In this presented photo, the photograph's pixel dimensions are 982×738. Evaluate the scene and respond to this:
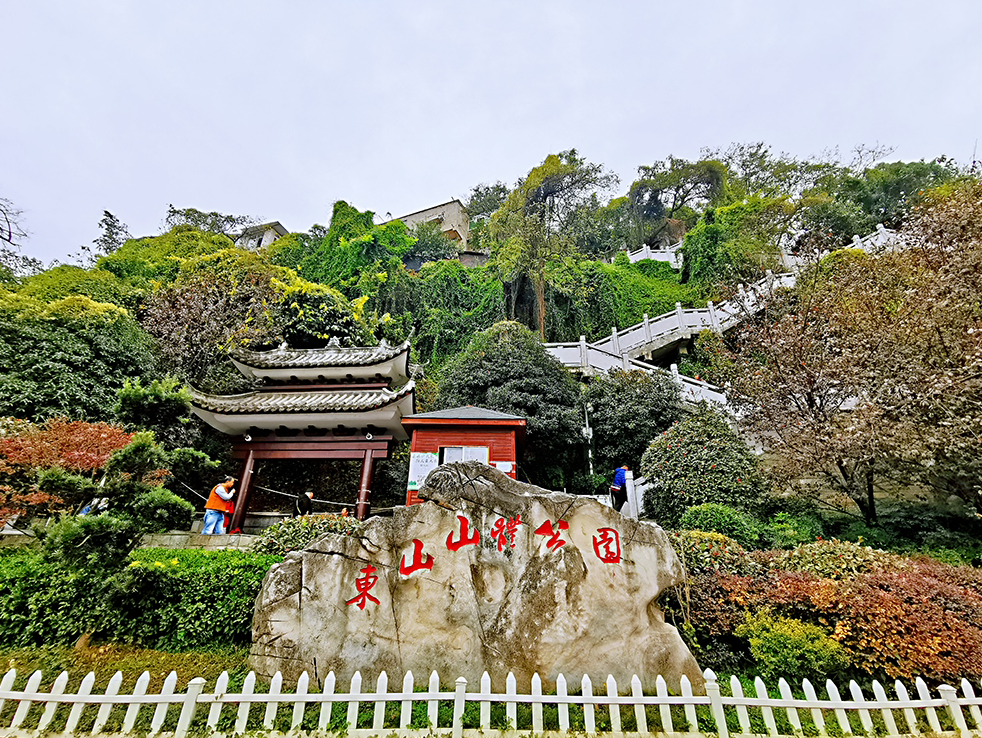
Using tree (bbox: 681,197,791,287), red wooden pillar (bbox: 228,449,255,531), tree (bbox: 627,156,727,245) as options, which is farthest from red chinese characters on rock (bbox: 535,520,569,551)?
tree (bbox: 627,156,727,245)

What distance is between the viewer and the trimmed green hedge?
466 centimetres

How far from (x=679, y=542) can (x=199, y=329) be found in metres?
12.8

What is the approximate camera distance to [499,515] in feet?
15.4

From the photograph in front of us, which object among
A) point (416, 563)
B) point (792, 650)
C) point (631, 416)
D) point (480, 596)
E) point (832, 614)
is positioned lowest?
point (792, 650)

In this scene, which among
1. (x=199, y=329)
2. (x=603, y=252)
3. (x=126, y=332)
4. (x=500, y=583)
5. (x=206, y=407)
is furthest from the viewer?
(x=603, y=252)

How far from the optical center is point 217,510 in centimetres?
812

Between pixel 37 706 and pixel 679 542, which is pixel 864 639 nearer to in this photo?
pixel 679 542

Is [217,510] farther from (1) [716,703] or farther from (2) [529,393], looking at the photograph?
(1) [716,703]

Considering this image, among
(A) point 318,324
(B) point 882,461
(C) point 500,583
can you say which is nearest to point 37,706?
(C) point 500,583

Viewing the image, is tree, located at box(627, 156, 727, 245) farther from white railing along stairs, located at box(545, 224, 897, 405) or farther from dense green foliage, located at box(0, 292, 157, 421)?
dense green foliage, located at box(0, 292, 157, 421)

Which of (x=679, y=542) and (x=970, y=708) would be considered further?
(x=679, y=542)

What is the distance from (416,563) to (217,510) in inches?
210

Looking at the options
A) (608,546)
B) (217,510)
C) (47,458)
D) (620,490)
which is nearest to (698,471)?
(620,490)

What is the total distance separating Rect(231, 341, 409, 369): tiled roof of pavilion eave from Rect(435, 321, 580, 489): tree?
279 centimetres
